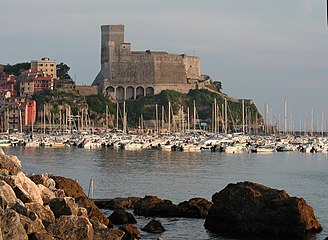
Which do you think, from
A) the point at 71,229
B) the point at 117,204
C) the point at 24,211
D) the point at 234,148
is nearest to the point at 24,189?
the point at 24,211

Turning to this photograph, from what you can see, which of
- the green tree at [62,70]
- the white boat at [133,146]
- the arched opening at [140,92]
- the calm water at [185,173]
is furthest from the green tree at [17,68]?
the calm water at [185,173]

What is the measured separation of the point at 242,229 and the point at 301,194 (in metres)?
13.8

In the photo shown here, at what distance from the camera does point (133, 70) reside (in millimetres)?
118375

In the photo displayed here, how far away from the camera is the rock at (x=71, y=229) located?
667 inches

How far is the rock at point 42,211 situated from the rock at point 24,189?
76 cm

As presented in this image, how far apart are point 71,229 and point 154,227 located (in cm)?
538

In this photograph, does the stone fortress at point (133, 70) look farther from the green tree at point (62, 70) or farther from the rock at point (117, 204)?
the rock at point (117, 204)

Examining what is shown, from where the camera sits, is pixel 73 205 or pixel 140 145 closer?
pixel 73 205

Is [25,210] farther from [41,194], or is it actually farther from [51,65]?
[51,65]

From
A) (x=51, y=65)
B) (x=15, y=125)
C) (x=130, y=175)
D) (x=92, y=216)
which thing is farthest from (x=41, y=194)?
(x=51, y=65)

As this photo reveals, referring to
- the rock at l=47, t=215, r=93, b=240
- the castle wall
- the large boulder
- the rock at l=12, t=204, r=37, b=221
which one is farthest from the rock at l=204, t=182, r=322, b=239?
the castle wall

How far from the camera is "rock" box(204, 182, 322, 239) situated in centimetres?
2156

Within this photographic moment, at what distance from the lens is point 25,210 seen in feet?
57.1

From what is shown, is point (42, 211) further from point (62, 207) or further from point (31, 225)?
point (31, 225)
